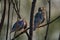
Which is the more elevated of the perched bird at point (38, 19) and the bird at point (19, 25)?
the perched bird at point (38, 19)

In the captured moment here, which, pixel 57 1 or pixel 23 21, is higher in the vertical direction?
pixel 57 1

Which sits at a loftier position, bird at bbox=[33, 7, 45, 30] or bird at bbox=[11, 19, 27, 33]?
bird at bbox=[33, 7, 45, 30]

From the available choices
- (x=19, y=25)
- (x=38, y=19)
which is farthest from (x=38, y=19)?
(x=19, y=25)

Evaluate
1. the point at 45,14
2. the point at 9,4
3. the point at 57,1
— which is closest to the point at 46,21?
the point at 45,14

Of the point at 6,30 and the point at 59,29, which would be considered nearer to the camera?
the point at 59,29

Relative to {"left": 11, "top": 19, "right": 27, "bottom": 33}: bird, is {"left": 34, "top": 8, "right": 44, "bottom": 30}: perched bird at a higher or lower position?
higher

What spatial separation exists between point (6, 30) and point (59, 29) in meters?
0.39

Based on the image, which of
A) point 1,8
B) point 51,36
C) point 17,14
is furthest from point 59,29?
point 1,8

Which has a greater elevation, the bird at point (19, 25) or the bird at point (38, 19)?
the bird at point (38, 19)

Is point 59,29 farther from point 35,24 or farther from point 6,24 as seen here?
point 6,24

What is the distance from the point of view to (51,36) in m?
1.20

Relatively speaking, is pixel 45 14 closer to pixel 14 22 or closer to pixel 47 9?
pixel 47 9

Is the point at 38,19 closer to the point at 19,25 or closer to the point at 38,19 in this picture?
the point at 38,19

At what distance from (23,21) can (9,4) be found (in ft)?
0.55
